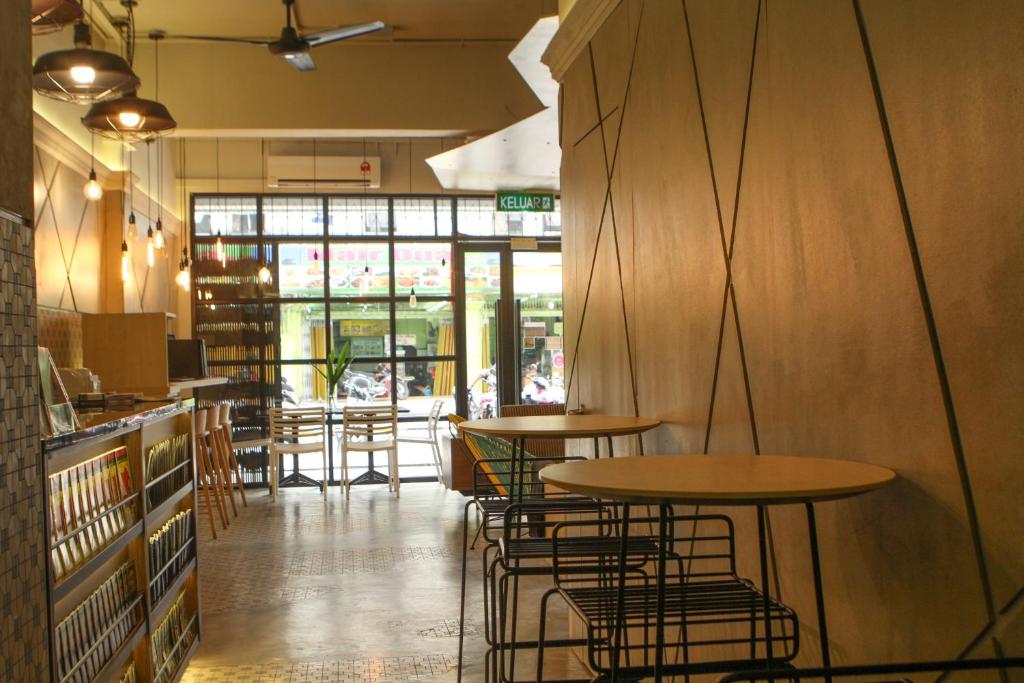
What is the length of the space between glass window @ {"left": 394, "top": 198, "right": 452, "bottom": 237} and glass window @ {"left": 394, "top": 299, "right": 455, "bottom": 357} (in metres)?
0.79

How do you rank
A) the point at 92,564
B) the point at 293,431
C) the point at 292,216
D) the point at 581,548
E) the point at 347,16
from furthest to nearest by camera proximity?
the point at 292,216 < the point at 293,431 < the point at 347,16 < the point at 92,564 < the point at 581,548

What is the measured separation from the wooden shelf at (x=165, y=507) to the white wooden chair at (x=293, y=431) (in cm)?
458

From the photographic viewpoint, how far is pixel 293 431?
9.05 metres

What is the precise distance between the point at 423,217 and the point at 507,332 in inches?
62.8

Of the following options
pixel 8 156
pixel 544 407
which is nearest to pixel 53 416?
pixel 8 156

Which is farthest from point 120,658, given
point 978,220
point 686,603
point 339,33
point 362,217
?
point 362,217

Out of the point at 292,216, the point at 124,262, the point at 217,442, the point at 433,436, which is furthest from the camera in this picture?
the point at 292,216

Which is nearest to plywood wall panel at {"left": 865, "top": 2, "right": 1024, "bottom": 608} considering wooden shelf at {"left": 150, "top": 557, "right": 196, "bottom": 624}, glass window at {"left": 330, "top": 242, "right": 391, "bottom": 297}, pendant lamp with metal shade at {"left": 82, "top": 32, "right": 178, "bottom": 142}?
wooden shelf at {"left": 150, "top": 557, "right": 196, "bottom": 624}

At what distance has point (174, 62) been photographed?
780cm

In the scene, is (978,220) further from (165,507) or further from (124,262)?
(124,262)

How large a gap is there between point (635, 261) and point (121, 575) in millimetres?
2212

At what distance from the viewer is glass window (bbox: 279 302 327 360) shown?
32.5 feet

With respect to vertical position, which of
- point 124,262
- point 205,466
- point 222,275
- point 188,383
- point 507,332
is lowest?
point 205,466

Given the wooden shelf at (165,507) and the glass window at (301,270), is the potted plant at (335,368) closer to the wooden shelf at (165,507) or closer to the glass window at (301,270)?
the glass window at (301,270)
